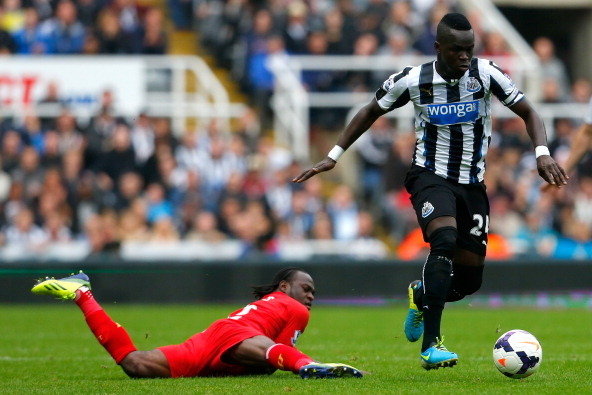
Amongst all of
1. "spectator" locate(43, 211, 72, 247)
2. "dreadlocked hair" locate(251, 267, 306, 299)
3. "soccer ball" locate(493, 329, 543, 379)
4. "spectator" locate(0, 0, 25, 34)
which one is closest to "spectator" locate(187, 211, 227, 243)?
"spectator" locate(43, 211, 72, 247)

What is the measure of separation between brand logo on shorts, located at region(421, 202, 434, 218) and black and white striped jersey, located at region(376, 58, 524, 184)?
1.07 ft

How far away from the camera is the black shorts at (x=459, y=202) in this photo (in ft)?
27.5

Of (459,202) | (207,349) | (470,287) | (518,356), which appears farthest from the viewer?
(470,287)

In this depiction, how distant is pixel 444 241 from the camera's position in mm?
8141

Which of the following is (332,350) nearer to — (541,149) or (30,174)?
(541,149)

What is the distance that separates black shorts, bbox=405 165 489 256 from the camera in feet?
27.5

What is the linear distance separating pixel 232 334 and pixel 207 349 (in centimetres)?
23

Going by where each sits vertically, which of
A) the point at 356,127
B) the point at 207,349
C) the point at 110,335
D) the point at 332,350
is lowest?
the point at 332,350

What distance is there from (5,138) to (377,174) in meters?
5.90

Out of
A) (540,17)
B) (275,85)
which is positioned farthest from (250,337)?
(540,17)

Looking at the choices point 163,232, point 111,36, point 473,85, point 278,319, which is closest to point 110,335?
point 278,319

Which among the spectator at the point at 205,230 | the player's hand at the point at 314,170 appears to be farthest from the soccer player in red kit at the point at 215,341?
the spectator at the point at 205,230

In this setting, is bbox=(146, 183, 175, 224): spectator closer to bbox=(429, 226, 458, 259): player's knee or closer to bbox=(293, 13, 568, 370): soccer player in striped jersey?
bbox=(293, 13, 568, 370): soccer player in striped jersey

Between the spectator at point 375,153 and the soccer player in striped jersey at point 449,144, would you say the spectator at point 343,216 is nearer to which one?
the spectator at point 375,153
